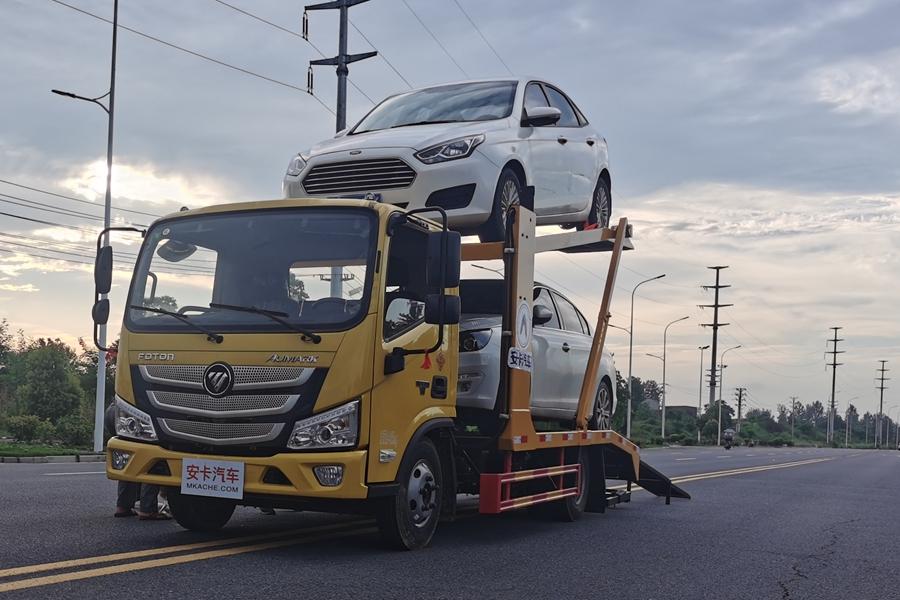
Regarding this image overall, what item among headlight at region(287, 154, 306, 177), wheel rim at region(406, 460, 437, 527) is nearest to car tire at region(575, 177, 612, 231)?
headlight at region(287, 154, 306, 177)

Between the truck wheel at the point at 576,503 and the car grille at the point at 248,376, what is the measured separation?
160 inches

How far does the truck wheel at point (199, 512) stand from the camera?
7500mm

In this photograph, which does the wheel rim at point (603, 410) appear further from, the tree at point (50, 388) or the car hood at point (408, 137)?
the tree at point (50, 388)

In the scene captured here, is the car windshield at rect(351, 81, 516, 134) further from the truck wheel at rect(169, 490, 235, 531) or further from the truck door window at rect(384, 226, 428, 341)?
the truck wheel at rect(169, 490, 235, 531)

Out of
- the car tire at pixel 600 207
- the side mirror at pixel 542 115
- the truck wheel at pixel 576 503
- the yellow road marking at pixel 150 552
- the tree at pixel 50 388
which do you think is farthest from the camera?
the tree at pixel 50 388

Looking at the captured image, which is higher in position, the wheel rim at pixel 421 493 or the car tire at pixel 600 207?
the car tire at pixel 600 207

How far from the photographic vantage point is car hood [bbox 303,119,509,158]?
27.1 ft

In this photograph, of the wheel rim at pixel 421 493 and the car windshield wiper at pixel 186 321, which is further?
the wheel rim at pixel 421 493

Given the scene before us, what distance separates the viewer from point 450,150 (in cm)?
827

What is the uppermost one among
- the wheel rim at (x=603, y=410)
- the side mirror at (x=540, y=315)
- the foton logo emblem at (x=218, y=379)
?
the side mirror at (x=540, y=315)

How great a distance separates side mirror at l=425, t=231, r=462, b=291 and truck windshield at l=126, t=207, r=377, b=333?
42 centimetres

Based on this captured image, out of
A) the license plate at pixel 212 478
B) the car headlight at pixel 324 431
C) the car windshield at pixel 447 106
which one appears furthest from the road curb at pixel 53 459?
the car headlight at pixel 324 431

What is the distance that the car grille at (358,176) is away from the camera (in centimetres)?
812

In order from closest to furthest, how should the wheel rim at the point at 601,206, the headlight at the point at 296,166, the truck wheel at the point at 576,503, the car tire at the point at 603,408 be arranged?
the headlight at the point at 296,166, the truck wheel at the point at 576,503, the car tire at the point at 603,408, the wheel rim at the point at 601,206
